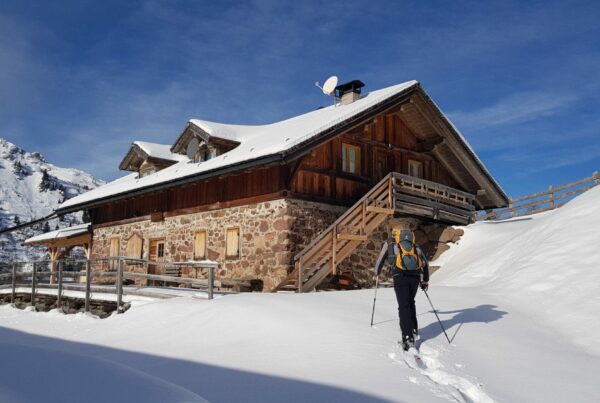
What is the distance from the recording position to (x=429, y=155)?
21750mm

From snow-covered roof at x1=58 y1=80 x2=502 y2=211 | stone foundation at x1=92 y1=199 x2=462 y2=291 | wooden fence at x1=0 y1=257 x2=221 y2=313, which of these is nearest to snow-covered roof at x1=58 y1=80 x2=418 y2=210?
snow-covered roof at x1=58 y1=80 x2=502 y2=211

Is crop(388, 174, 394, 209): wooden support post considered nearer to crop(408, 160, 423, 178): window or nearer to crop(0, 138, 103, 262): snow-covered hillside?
crop(408, 160, 423, 178): window

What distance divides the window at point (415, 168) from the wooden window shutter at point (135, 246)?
10.3 metres

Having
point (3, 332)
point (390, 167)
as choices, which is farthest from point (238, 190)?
point (3, 332)

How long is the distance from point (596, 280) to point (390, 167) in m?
9.55

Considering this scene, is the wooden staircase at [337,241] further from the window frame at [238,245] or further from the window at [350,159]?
the window frame at [238,245]

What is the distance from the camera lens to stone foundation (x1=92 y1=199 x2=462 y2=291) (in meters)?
16.2

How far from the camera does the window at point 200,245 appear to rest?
18.7 m

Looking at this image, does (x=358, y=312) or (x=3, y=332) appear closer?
(x=358, y=312)

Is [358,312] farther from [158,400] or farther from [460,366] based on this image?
[158,400]

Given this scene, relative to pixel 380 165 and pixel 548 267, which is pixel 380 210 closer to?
pixel 380 165

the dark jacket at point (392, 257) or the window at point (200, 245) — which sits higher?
the window at point (200, 245)

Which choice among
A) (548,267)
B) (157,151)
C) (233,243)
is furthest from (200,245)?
(548,267)

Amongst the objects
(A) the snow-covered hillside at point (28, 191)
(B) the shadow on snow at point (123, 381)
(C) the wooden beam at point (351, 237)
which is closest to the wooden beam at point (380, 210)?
(C) the wooden beam at point (351, 237)
